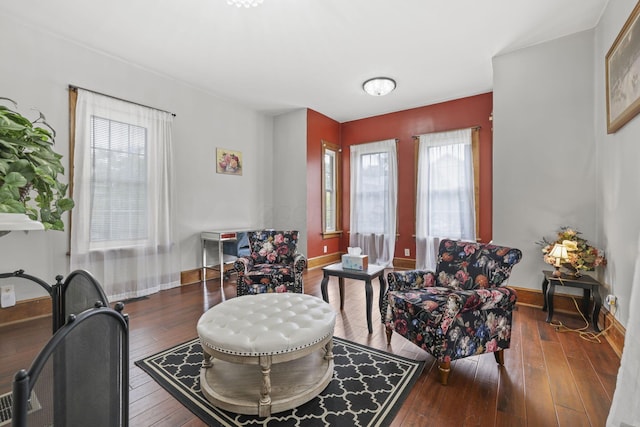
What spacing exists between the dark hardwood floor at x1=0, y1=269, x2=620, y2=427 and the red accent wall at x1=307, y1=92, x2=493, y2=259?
2324 mm

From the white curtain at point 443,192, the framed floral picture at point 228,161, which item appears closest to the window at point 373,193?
the white curtain at point 443,192

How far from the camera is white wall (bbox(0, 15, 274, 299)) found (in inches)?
110

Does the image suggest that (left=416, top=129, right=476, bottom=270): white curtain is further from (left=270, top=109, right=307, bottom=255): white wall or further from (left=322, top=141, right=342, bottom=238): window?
(left=270, top=109, right=307, bottom=255): white wall

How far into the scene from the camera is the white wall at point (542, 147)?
2.94 m

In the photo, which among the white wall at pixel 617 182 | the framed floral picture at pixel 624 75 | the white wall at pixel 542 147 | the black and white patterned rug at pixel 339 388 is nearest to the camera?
the black and white patterned rug at pixel 339 388

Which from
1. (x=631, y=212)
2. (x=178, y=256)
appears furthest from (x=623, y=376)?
(x=178, y=256)

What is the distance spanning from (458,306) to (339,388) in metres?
0.88

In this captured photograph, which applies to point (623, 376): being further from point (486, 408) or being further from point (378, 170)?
point (378, 170)

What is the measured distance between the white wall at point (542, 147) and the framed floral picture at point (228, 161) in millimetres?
3753

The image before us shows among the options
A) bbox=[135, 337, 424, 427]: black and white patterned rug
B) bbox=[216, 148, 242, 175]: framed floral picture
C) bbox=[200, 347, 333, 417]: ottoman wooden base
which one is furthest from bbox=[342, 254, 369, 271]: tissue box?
bbox=[216, 148, 242, 175]: framed floral picture

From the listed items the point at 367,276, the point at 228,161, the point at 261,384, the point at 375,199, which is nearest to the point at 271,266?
the point at 367,276

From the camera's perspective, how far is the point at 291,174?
5.29 m

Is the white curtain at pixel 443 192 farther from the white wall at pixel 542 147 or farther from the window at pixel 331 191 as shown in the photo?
the window at pixel 331 191

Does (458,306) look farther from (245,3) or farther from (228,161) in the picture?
(228,161)
